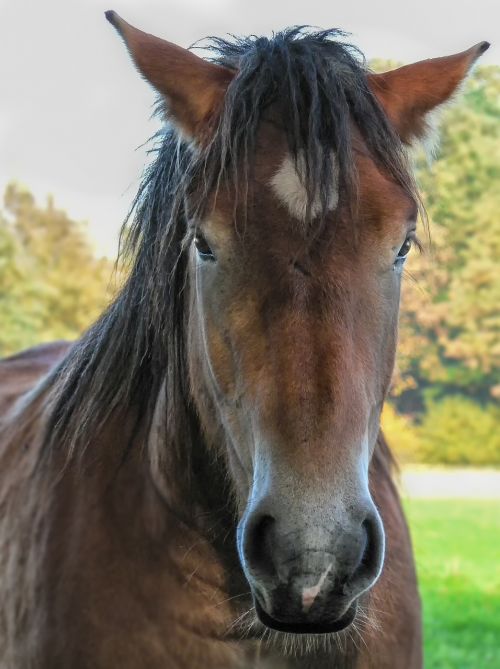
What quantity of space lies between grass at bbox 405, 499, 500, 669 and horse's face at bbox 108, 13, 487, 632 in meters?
1.27

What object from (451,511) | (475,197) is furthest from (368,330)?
(475,197)

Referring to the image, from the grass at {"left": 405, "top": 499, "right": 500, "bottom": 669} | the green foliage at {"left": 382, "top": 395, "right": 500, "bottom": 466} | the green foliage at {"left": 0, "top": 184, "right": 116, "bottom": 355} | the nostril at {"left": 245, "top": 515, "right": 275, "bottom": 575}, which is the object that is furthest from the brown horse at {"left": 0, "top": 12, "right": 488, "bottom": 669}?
the green foliage at {"left": 382, "top": 395, "right": 500, "bottom": 466}

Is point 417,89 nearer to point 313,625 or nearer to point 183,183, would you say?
point 183,183

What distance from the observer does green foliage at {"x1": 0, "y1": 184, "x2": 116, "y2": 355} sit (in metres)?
25.3

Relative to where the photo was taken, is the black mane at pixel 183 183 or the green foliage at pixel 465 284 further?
the green foliage at pixel 465 284

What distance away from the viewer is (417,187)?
2.31 m

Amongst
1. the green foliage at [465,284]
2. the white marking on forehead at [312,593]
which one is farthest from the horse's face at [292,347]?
the green foliage at [465,284]

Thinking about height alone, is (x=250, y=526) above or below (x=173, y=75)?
below

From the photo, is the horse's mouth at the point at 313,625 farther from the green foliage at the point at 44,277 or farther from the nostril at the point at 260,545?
the green foliage at the point at 44,277

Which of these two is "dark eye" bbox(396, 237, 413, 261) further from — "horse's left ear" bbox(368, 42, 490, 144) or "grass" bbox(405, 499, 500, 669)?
"grass" bbox(405, 499, 500, 669)

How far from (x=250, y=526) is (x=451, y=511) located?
14.5 m

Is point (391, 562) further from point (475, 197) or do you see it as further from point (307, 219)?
point (475, 197)

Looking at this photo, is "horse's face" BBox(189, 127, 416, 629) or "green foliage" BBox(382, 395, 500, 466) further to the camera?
"green foliage" BBox(382, 395, 500, 466)

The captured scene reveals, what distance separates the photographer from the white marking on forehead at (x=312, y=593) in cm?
168
